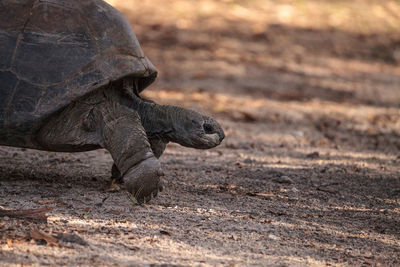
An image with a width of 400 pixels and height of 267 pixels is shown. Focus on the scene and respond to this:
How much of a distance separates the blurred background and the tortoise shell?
10.5ft

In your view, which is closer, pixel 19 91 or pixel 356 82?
pixel 19 91

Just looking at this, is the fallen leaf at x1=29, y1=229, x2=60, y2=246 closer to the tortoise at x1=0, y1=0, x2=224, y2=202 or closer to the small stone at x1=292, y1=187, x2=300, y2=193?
the tortoise at x1=0, y1=0, x2=224, y2=202

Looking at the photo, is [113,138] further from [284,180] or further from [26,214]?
[284,180]

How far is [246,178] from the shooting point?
564 cm

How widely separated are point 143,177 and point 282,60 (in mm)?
8515

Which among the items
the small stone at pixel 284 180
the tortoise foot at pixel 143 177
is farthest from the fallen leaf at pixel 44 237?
the small stone at pixel 284 180

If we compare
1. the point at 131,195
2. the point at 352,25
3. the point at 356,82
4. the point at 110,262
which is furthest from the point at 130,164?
the point at 352,25

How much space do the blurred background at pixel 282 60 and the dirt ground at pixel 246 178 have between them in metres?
0.05

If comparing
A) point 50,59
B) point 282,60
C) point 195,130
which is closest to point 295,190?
point 195,130

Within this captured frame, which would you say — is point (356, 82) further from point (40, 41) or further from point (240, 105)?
point (40, 41)

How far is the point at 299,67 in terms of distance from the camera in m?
12.2

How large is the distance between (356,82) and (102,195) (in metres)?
7.97

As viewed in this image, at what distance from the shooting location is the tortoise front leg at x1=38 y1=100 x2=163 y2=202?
4410 millimetres

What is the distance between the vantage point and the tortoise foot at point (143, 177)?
4.38m
